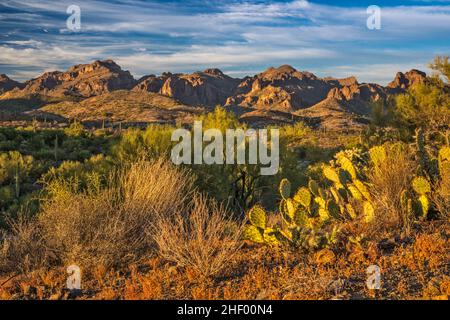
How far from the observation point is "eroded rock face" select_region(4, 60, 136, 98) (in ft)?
556

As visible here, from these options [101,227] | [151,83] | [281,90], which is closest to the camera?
[101,227]

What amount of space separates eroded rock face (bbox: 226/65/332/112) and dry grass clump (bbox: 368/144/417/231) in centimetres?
12972

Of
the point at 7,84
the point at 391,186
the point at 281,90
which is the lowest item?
the point at 391,186

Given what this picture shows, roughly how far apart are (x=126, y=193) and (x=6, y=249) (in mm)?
1985

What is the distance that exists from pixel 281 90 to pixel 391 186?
151 meters

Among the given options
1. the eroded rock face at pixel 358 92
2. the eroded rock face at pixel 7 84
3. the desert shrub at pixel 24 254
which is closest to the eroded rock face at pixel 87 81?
the eroded rock face at pixel 7 84

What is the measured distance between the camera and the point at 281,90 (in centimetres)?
15638

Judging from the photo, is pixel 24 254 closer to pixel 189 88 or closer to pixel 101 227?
pixel 101 227

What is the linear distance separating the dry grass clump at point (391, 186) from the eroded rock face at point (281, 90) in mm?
129717

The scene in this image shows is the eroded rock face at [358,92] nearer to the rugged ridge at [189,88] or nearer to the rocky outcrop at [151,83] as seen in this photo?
the rugged ridge at [189,88]

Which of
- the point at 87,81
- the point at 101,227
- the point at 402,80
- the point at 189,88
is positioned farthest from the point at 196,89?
the point at 101,227

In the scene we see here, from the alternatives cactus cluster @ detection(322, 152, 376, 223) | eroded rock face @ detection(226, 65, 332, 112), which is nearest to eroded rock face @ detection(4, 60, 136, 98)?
eroded rock face @ detection(226, 65, 332, 112)

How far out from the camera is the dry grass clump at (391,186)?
7495mm

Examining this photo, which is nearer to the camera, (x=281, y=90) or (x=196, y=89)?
(x=281, y=90)
